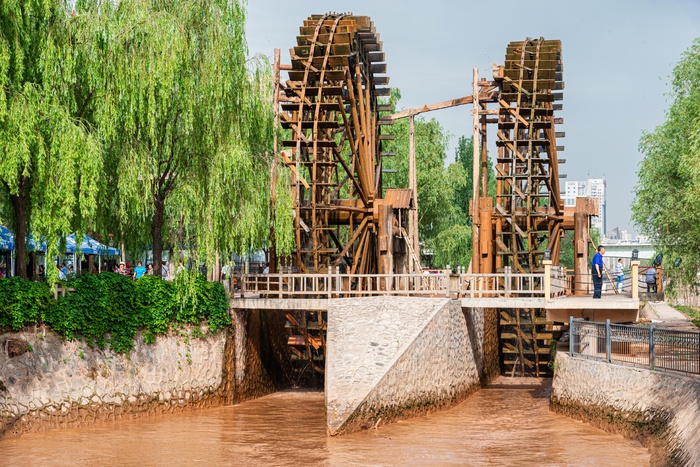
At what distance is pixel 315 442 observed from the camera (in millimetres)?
18094

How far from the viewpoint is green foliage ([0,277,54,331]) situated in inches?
713

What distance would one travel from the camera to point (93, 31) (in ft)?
62.3

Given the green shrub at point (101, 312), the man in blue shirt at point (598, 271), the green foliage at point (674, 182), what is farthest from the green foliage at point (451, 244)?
the green shrub at point (101, 312)

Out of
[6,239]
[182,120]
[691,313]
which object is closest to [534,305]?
[182,120]

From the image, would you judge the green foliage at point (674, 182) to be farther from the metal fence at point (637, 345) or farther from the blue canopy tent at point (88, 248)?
the blue canopy tent at point (88, 248)

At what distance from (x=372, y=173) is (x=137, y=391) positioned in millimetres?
10165

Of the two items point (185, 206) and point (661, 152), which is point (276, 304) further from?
point (661, 152)

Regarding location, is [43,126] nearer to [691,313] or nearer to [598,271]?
[598,271]

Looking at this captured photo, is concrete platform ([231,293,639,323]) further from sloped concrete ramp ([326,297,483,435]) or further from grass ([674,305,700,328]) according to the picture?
grass ([674,305,700,328])

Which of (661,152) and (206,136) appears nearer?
(206,136)

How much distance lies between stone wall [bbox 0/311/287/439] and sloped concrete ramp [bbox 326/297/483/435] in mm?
2778

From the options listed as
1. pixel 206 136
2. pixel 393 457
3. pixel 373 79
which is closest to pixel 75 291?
pixel 206 136

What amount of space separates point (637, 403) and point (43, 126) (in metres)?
11.4

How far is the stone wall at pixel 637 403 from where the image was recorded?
14227 millimetres
